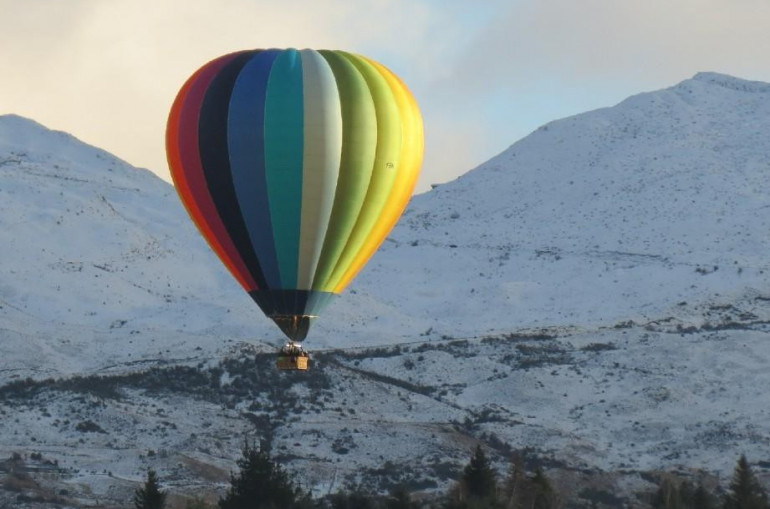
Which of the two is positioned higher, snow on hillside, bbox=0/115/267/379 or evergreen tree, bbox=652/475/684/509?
snow on hillside, bbox=0/115/267/379

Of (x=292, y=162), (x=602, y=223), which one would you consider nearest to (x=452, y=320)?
(x=602, y=223)

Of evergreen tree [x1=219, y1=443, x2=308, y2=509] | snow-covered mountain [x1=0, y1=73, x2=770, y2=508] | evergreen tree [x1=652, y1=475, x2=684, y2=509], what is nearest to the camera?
evergreen tree [x1=219, y1=443, x2=308, y2=509]

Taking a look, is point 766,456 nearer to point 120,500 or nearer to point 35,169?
point 120,500

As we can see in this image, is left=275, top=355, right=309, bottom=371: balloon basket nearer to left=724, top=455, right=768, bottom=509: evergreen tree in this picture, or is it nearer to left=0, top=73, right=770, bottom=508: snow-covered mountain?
left=724, top=455, right=768, bottom=509: evergreen tree

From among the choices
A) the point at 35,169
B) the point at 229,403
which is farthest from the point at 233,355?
the point at 35,169

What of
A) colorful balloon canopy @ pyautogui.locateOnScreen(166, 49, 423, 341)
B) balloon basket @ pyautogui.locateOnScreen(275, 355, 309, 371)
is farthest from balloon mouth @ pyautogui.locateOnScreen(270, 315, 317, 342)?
balloon basket @ pyautogui.locateOnScreen(275, 355, 309, 371)
